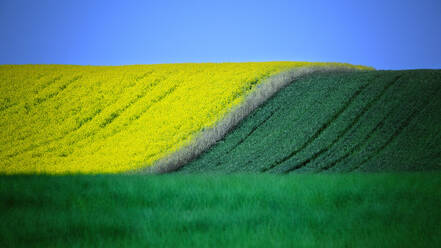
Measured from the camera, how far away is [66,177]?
11539 millimetres

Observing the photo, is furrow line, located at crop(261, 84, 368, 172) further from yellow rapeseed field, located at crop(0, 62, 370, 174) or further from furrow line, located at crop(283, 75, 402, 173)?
yellow rapeseed field, located at crop(0, 62, 370, 174)

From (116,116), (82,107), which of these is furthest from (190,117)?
(82,107)

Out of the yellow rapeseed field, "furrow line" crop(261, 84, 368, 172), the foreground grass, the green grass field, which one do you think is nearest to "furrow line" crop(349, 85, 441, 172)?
the green grass field

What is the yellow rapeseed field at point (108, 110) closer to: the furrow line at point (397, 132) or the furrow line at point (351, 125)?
the furrow line at point (351, 125)

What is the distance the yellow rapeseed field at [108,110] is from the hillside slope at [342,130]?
6.63ft

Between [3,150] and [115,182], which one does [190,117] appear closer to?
[3,150]

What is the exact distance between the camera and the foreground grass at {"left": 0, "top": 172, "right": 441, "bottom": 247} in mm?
6762

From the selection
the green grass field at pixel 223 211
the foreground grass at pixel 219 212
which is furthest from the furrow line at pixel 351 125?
the foreground grass at pixel 219 212

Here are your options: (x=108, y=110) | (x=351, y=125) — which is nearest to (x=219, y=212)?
(x=351, y=125)

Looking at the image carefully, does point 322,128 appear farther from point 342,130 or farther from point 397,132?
point 397,132

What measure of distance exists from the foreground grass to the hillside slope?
25.4 ft

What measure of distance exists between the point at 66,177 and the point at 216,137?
39.0 ft

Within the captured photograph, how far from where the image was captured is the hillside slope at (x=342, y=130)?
19359 mm

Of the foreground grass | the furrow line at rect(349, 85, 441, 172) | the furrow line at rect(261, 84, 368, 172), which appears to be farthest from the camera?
the furrow line at rect(261, 84, 368, 172)
